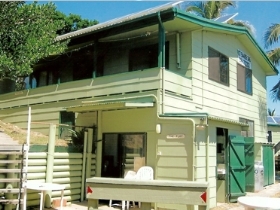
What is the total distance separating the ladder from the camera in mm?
7637

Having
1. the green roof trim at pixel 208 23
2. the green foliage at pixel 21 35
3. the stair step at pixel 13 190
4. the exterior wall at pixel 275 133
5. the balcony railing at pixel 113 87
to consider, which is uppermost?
the green roof trim at pixel 208 23

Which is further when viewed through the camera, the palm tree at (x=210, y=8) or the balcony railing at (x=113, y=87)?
the palm tree at (x=210, y=8)

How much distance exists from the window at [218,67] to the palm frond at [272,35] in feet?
31.9

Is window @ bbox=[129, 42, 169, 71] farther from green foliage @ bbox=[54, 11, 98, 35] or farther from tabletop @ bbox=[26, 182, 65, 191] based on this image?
green foliage @ bbox=[54, 11, 98, 35]

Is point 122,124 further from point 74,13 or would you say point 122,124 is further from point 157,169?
point 74,13

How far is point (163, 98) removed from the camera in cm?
968

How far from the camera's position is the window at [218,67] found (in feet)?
40.2

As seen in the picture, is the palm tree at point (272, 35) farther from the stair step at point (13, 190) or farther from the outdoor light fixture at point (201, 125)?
the stair step at point (13, 190)

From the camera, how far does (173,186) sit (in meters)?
6.23

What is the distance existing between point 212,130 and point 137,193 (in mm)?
4552

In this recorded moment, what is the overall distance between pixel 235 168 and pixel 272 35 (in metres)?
13.5

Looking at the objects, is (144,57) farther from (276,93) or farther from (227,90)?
(276,93)

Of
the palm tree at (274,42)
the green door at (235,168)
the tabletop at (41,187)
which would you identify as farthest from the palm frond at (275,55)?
the tabletop at (41,187)

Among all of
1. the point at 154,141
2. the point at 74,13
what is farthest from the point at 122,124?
the point at 74,13
